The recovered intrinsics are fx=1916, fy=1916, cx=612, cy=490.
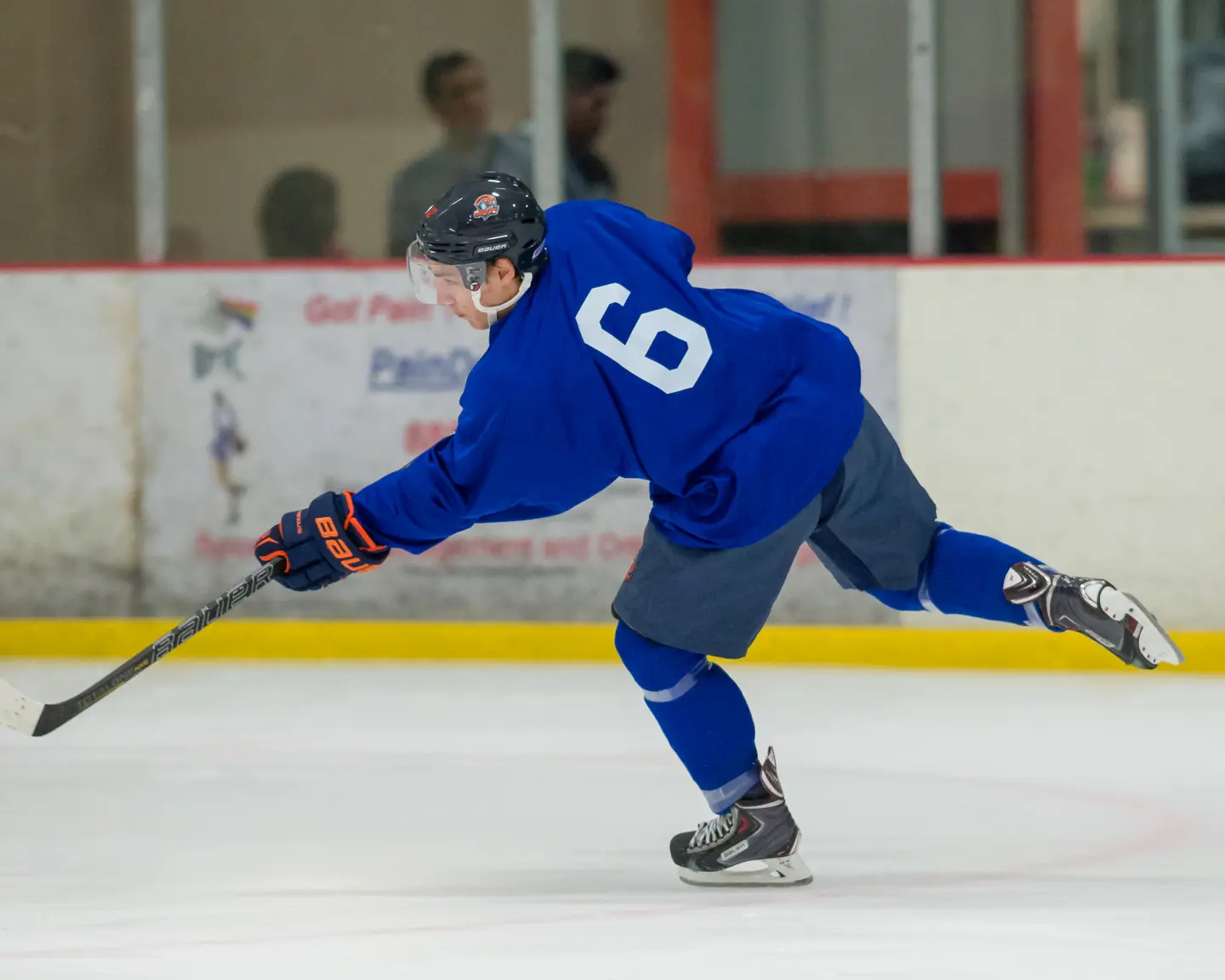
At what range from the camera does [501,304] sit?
96.3 inches

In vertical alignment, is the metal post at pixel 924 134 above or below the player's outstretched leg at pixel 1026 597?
above

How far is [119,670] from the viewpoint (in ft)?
8.81

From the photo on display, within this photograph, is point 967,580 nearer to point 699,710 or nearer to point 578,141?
point 699,710

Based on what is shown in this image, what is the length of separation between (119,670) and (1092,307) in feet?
9.56

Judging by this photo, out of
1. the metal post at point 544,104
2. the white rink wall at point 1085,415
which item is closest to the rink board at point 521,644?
the white rink wall at point 1085,415

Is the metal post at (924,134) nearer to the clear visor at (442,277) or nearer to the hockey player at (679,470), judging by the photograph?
the hockey player at (679,470)

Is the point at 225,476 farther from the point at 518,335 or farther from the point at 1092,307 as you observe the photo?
the point at 518,335

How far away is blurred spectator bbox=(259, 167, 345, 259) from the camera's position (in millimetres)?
5355

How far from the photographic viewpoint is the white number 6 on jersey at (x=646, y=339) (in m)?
2.35

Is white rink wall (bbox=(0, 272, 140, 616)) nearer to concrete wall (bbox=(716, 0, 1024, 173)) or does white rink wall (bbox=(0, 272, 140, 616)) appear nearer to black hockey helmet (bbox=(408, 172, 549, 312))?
concrete wall (bbox=(716, 0, 1024, 173))

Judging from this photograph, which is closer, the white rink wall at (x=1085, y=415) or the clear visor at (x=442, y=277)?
the clear visor at (x=442, y=277)

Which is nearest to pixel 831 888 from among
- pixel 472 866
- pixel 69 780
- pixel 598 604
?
Result: pixel 472 866

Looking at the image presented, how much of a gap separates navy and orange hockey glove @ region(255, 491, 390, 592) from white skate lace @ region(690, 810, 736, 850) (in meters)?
0.57

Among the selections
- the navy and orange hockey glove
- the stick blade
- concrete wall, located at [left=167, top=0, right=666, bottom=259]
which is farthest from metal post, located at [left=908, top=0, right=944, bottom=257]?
the stick blade
